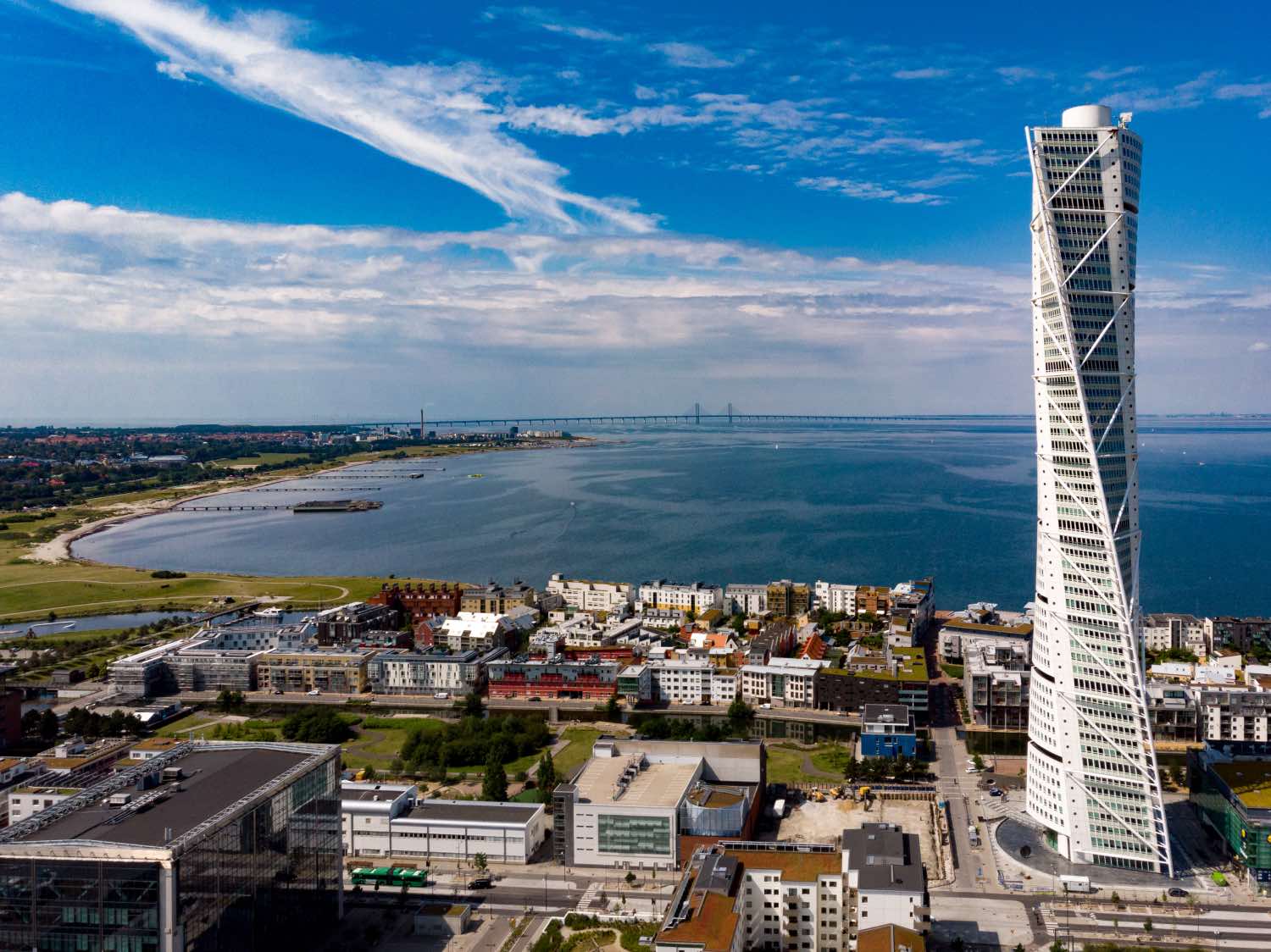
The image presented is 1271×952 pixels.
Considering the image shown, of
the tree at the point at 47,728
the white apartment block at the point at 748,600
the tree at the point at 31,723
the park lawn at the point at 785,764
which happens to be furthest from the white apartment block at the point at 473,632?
the tree at the point at 31,723

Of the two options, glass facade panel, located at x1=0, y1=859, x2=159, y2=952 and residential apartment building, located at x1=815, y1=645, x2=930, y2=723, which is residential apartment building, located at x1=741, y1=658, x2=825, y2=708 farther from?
glass facade panel, located at x1=0, y1=859, x2=159, y2=952

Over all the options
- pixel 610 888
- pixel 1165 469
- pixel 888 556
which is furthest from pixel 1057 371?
pixel 1165 469

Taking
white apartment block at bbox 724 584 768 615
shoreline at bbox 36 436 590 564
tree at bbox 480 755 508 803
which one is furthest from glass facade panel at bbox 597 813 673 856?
shoreline at bbox 36 436 590 564

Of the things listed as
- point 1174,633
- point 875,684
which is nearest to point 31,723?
point 875,684

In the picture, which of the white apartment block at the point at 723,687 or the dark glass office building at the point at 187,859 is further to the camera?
the white apartment block at the point at 723,687

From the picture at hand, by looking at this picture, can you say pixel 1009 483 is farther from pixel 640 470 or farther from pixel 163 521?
pixel 163 521

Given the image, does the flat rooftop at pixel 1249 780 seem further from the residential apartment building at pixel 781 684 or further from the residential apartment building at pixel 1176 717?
the residential apartment building at pixel 781 684
